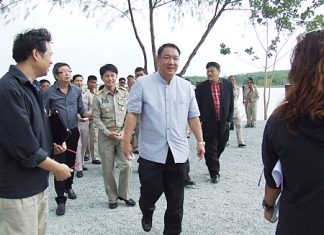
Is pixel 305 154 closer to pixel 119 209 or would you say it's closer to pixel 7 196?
pixel 7 196

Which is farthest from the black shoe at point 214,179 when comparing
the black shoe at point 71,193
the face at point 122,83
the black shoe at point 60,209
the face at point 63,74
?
the face at point 122,83

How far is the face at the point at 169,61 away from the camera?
340 centimetres

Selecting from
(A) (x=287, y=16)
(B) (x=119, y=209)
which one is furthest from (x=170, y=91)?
(A) (x=287, y=16)

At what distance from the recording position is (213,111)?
5.77 metres

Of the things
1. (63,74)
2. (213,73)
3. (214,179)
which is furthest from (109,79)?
(214,179)

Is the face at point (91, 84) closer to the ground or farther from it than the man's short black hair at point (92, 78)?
closer to the ground

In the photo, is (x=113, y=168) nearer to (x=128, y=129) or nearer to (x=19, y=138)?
(x=128, y=129)

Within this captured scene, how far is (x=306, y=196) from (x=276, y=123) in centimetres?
34

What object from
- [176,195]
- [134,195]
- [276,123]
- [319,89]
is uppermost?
[319,89]

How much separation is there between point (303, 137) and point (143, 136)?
6.95ft

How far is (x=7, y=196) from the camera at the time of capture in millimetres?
2068

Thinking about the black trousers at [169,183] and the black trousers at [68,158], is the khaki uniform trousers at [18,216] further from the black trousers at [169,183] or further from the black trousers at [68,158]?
the black trousers at [68,158]

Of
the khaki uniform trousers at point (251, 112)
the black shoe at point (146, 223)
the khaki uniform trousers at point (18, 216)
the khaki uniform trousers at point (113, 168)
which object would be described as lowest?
the khaki uniform trousers at point (251, 112)

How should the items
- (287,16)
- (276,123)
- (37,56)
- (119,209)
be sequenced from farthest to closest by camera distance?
(287,16) → (119,209) → (37,56) → (276,123)
